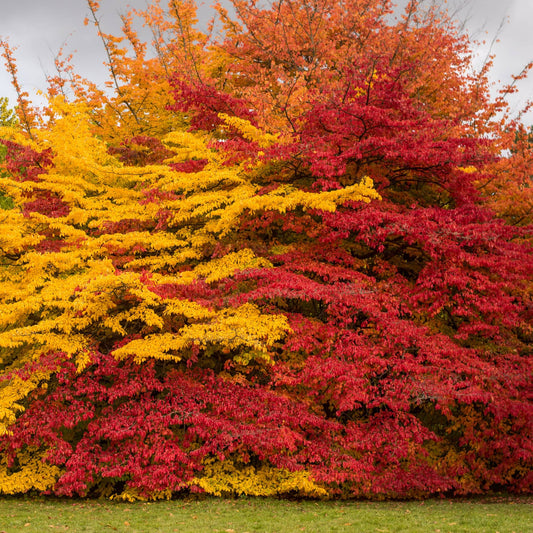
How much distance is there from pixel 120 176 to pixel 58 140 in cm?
199

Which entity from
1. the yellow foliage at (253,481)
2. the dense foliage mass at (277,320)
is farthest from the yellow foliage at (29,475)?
the yellow foliage at (253,481)

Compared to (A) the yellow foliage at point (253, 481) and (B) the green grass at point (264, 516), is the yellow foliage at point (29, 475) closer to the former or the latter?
(B) the green grass at point (264, 516)

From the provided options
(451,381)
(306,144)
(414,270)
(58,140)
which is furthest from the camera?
(58,140)

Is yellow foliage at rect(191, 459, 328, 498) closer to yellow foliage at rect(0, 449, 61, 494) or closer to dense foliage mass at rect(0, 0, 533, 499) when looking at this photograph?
dense foliage mass at rect(0, 0, 533, 499)

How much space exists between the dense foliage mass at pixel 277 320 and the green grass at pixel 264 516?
35 cm

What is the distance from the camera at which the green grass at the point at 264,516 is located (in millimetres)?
7910

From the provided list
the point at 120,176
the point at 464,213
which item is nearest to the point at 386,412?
the point at 464,213

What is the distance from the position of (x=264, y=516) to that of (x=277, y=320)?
352 centimetres

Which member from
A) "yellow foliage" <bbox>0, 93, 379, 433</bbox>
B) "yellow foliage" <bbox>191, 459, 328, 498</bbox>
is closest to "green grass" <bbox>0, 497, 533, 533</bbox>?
"yellow foliage" <bbox>191, 459, 328, 498</bbox>

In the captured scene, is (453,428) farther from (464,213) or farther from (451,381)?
(464,213)

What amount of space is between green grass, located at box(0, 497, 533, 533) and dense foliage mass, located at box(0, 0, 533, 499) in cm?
35

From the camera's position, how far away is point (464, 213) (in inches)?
471

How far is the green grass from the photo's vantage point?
7.91 m

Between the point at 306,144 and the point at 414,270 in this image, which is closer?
the point at 306,144
